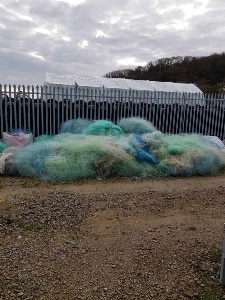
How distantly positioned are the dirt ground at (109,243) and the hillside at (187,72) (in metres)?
37.9

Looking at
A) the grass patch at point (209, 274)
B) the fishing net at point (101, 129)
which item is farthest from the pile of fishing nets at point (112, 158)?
the grass patch at point (209, 274)

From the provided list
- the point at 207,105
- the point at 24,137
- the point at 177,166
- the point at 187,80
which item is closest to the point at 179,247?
the point at 177,166

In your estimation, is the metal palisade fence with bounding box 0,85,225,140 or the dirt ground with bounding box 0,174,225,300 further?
the metal palisade fence with bounding box 0,85,225,140

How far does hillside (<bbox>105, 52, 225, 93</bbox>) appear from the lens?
4491 centimetres

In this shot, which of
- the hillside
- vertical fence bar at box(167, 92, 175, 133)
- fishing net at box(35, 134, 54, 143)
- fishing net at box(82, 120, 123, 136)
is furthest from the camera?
the hillside

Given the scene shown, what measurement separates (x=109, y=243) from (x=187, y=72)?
1799 inches

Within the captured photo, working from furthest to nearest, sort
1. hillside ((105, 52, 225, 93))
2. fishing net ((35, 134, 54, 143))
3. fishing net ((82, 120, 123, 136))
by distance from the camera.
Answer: hillside ((105, 52, 225, 93)) < fishing net ((35, 134, 54, 143)) < fishing net ((82, 120, 123, 136))

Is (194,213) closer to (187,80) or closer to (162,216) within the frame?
(162,216)

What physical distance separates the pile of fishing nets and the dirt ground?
28.1 inches

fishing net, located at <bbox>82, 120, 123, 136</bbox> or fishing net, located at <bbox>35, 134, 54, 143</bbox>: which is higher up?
fishing net, located at <bbox>82, 120, 123, 136</bbox>

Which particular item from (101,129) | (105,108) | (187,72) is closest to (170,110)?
(105,108)

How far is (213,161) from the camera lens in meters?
8.16

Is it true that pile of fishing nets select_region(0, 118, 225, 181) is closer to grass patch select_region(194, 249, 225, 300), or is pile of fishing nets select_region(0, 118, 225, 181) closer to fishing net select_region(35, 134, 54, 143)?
fishing net select_region(35, 134, 54, 143)

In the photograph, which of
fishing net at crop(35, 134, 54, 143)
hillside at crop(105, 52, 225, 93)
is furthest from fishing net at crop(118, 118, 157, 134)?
hillside at crop(105, 52, 225, 93)
